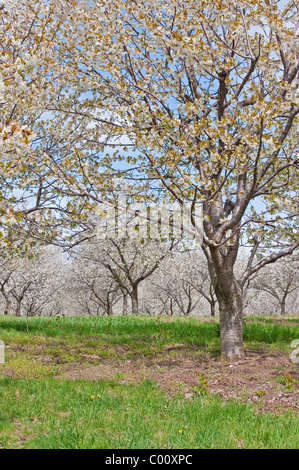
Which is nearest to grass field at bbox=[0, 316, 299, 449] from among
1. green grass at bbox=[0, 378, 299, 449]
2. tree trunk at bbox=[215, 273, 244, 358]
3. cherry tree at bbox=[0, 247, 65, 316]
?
green grass at bbox=[0, 378, 299, 449]

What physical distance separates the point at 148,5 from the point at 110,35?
1.06 meters

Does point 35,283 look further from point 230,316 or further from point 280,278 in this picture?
point 230,316

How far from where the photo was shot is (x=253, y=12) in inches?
266

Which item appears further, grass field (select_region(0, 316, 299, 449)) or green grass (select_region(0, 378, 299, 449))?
grass field (select_region(0, 316, 299, 449))

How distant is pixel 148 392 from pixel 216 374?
1.52 metres

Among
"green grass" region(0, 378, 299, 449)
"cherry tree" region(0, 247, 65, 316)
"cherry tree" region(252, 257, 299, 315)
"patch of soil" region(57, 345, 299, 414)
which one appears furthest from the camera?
"cherry tree" region(252, 257, 299, 315)

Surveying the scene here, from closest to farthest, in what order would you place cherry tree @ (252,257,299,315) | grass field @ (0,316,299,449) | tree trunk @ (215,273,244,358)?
grass field @ (0,316,299,449) → tree trunk @ (215,273,244,358) → cherry tree @ (252,257,299,315)

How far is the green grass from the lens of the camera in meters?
3.63

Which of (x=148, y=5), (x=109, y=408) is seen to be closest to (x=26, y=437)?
(x=109, y=408)

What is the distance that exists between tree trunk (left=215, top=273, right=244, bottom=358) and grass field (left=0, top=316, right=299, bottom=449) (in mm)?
361

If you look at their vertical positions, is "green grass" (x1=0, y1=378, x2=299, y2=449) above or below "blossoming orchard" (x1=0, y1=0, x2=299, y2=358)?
below

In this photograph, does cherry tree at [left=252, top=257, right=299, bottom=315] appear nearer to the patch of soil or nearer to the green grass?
the patch of soil

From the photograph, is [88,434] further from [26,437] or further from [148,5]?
[148,5]
